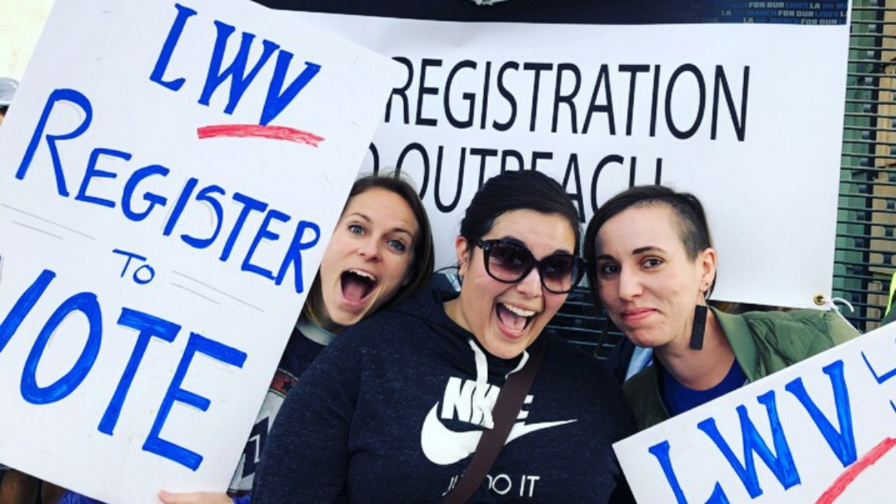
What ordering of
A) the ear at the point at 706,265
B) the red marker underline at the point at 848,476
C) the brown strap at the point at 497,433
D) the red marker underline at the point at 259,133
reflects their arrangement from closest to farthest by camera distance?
the brown strap at the point at 497,433 < the red marker underline at the point at 848,476 < the red marker underline at the point at 259,133 < the ear at the point at 706,265

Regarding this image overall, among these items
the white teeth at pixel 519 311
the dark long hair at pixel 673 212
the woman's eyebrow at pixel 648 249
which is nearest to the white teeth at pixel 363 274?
the white teeth at pixel 519 311

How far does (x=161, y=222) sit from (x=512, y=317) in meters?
0.98

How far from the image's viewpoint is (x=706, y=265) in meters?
2.55

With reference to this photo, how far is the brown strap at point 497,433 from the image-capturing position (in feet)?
6.90

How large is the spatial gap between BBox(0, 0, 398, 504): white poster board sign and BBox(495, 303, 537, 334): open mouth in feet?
1.81

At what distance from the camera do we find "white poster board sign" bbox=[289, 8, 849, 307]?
2824 mm

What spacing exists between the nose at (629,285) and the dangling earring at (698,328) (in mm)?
204

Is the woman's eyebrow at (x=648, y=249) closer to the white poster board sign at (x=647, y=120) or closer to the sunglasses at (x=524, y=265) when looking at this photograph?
the sunglasses at (x=524, y=265)

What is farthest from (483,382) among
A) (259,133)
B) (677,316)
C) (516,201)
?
(259,133)

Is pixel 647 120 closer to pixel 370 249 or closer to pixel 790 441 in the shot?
pixel 370 249

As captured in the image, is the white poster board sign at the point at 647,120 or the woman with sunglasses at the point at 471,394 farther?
the white poster board sign at the point at 647,120

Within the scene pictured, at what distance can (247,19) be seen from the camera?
8.07ft

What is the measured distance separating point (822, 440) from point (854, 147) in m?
1.40

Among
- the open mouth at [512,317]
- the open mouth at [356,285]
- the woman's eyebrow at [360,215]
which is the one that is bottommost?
the open mouth at [512,317]
